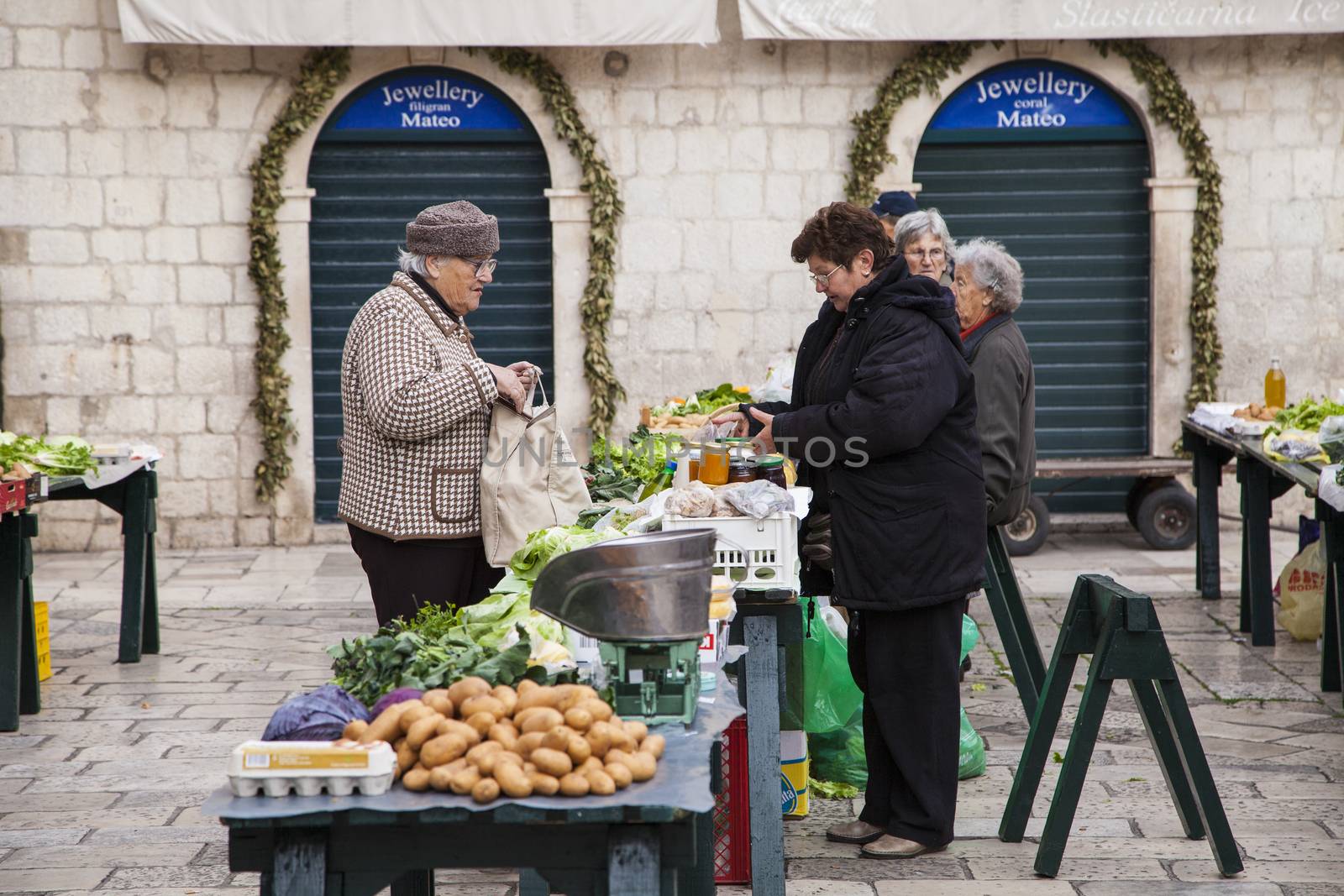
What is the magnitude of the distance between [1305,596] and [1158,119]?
4.41 metres

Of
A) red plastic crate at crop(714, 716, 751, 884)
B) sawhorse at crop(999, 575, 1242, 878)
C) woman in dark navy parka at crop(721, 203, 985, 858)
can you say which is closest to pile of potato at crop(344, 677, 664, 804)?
red plastic crate at crop(714, 716, 751, 884)

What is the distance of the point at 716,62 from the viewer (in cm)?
→ 1089

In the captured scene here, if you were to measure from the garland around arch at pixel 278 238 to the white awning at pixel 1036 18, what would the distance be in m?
1.42

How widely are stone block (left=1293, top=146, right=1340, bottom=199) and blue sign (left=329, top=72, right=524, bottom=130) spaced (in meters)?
5.68

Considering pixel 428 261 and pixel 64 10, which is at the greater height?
pixel 64 10

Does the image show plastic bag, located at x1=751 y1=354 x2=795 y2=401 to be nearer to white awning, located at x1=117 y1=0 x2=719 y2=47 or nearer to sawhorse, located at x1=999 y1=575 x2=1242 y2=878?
sawhorse, located at x1=999 y1=575 x2=1242 y2=878

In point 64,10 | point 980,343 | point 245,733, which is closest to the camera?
point 980,343

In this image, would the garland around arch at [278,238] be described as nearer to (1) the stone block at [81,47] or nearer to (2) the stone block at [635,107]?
(2) the stone block at [635,107]

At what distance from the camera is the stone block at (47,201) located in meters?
10.6

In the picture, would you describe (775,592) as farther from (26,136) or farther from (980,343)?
(26,136)

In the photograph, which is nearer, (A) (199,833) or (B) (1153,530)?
(A) (199,833)

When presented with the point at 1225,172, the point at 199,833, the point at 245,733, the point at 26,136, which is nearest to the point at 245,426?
the point at 26,136

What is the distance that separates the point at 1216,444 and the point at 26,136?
7980 millimetres

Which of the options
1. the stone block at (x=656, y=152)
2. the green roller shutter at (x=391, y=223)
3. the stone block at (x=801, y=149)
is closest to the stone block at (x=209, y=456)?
the green roller shutter at (x=391, y=223)
